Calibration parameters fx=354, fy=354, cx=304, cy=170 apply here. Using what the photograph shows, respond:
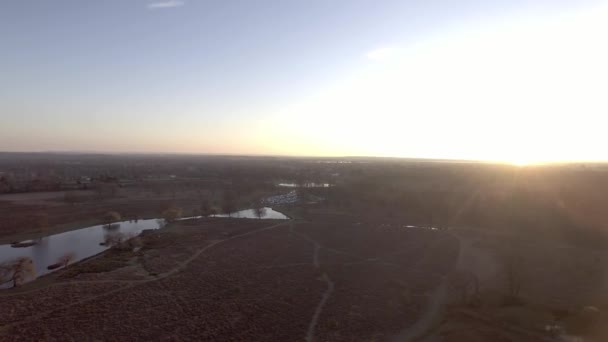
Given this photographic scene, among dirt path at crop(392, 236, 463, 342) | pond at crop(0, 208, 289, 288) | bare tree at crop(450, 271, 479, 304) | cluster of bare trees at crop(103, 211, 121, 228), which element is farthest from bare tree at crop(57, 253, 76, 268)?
bare tree at crop(450, 271, 479, 304)

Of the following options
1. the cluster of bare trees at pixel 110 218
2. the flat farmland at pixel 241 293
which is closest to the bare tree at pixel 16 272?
the flat farmland at pixel 241 293

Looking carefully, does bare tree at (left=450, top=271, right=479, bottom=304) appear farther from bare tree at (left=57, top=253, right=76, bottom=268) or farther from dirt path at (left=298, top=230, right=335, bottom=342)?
bare tree at (left=57, top=253, right=76, bottom=268)

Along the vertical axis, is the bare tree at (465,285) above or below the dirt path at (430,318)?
above

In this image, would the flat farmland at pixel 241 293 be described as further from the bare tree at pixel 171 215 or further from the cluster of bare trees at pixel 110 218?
the cluster of bare trees at pixel 110 218

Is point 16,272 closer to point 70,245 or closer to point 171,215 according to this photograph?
point 70,245

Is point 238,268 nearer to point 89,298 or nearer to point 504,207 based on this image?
point 89,298

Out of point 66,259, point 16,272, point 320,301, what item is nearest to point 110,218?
point 66,259
